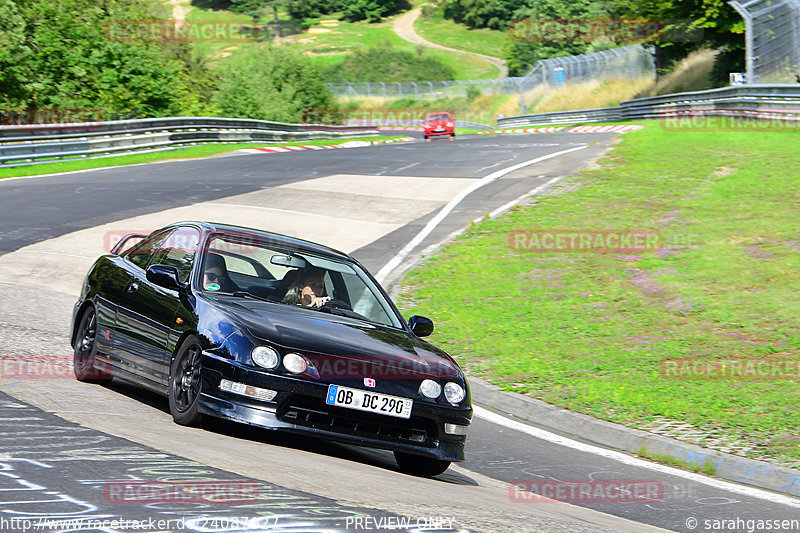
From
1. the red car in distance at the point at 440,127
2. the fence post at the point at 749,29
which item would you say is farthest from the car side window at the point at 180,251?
the red car in distance at the point at 440,127

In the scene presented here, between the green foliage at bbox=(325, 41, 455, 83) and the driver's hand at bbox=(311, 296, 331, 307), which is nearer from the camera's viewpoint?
the driver's hand at bbox=(311, 296, 331, 307)

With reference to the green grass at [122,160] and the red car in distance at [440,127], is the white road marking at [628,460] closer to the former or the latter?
the green grass at [122,160]

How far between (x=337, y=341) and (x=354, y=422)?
57 centimetres

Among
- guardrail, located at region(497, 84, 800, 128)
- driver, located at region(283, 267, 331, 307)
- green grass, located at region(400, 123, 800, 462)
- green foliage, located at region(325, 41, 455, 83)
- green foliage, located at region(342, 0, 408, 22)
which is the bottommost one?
green grass, located at region(400, 123, 800, 462)

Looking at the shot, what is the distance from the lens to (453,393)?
677cm

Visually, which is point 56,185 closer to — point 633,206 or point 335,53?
point 633,206

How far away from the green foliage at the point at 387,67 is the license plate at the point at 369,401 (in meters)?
106

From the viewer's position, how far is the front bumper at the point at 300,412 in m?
6.16

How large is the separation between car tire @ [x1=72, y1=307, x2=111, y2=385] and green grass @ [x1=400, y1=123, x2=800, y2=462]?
3.65 m

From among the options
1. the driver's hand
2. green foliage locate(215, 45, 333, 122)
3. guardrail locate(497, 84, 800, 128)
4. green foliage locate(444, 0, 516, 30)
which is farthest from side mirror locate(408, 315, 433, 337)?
green foliage locate(444, 0, 516, 30)

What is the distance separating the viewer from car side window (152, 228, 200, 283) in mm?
7535

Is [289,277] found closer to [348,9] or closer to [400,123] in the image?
[400,123]

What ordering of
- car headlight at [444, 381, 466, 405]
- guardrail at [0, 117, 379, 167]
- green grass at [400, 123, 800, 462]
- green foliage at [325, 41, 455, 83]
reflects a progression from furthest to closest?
1. green foliage at [325, 41, 455, 83]
2. guardrail at [0, 117, 379, 167]
3. green grass at [400, 123, 800, 462]
4. car headlight at [444, 381, 466, 405]

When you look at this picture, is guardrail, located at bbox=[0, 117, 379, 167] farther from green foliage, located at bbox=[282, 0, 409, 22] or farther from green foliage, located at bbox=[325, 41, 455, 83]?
green foliage, located at bbox=[282, 0, 409, 22]
